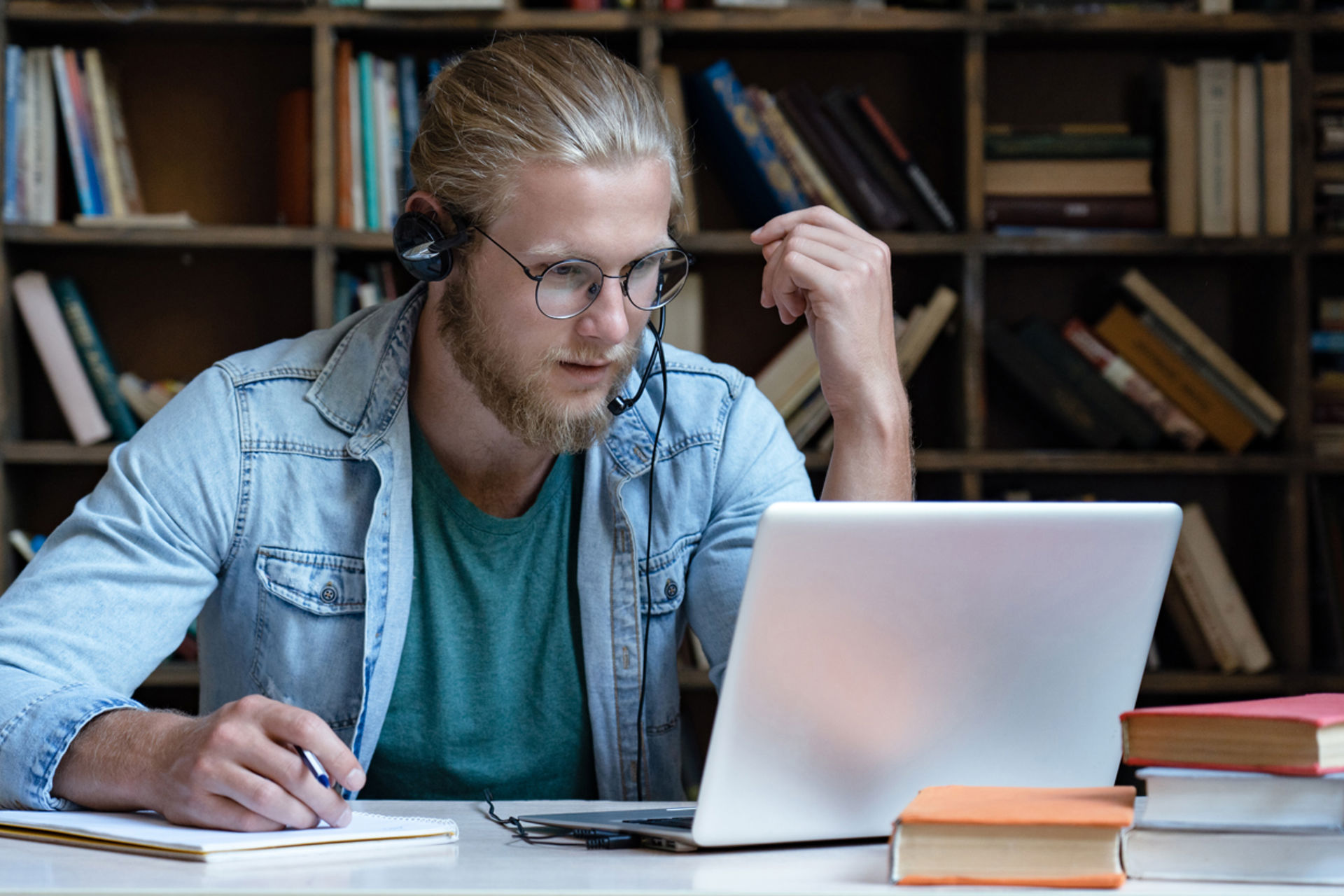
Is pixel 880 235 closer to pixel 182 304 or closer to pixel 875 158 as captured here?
pixel 875 158

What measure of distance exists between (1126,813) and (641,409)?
0.80 meters

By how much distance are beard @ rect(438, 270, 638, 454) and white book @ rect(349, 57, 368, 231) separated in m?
1.06

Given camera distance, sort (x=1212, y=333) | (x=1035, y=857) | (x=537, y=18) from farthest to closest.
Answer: (x=1212, y=333)
(x=537, y=18)
(x=1035, y=857)

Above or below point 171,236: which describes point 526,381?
below

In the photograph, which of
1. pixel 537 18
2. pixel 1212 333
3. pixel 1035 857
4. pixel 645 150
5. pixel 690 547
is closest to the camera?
pixel 1035 857

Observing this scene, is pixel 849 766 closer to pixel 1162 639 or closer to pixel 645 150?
pixel 645 150

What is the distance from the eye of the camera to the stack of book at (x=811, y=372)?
2361 millimetres

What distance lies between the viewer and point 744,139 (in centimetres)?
231

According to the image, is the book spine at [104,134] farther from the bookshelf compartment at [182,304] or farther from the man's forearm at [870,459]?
the man's forearm at [870,459]

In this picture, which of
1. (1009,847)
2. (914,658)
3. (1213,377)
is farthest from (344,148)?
(1009,847)

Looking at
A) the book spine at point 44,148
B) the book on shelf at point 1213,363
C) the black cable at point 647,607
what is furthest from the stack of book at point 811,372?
the book spine at point 44,148

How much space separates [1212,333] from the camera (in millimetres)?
2576

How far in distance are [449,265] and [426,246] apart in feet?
0.10

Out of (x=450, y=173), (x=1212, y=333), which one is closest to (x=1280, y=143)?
(x=1212, y=333)
